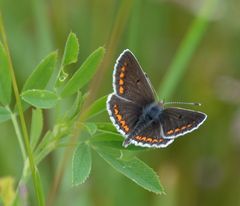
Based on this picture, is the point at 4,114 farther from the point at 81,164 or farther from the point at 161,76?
the point at 161,76

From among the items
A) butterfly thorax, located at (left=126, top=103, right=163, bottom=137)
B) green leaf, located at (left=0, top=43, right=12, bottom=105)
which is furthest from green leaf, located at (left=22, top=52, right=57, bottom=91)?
butterfly thorax, located at (left=126, top=103, right=163, bottom=137)

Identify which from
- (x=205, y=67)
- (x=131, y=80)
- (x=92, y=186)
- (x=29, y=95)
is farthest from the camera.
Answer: (x=205, y=67)

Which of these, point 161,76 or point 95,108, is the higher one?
point 95,108

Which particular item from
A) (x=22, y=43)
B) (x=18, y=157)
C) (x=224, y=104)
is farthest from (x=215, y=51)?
(x=18, y=157)

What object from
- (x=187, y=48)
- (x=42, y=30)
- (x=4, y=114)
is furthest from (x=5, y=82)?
(x=42, y=30)

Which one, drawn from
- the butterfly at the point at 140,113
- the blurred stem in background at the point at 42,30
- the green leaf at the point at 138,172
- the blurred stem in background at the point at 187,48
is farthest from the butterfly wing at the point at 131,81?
the blurred stem in background at the point at 42,30

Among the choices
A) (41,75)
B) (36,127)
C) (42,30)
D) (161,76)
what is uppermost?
(41,75)

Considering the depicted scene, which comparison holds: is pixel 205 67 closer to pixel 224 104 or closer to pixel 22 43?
pixel 224 104
